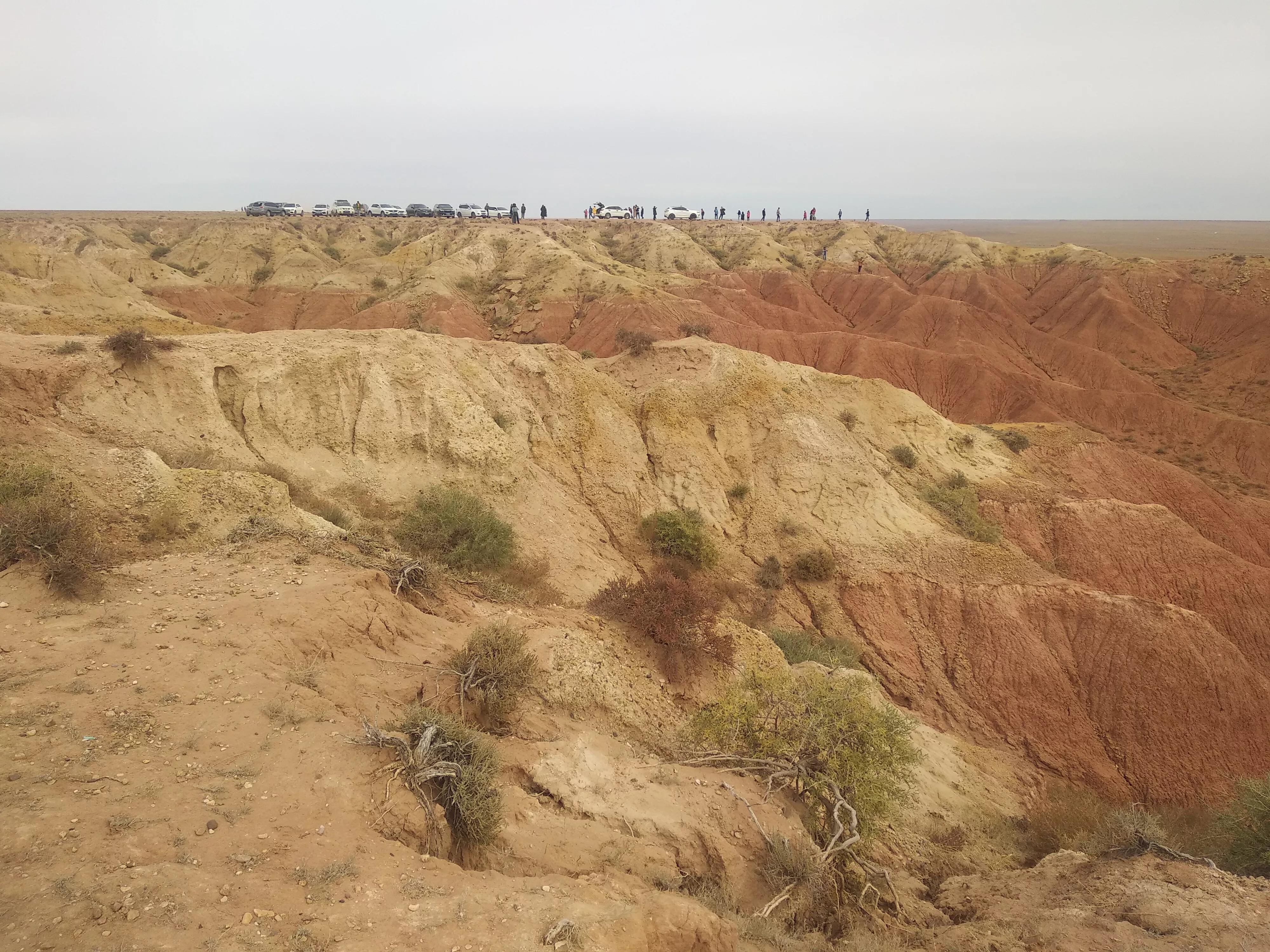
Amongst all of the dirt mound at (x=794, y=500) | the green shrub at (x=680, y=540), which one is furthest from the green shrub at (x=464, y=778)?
the green shrub at (x=680, y=540)

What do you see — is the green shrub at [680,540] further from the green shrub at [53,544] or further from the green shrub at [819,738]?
the green shrub at [53,544]

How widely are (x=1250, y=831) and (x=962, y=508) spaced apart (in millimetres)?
14643

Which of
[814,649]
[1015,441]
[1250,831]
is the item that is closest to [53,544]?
[814,649]

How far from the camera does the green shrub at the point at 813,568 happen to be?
21.3 metres

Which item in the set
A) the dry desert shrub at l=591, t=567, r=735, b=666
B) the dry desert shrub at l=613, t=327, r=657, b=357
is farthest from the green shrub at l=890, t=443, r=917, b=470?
the dry desert shrub at l=591, t=567, r=735, b=666

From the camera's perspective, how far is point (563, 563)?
58.8 ft

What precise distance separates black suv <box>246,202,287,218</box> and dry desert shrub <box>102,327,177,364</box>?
249 ft

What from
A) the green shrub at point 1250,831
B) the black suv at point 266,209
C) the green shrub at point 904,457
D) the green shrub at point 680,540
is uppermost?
the black suv at point 266,209

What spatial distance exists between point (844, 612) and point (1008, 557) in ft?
21.4

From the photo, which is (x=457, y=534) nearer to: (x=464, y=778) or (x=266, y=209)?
(x=464, y=778)

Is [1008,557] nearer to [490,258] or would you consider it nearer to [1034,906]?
[1034,906]

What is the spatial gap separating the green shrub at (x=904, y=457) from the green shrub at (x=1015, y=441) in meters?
6.94

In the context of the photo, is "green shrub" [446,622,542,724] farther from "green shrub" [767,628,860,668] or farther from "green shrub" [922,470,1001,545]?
"green shrub" [922,470,1001,545]

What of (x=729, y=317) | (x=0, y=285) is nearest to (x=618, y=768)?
(x=0, y=285)
